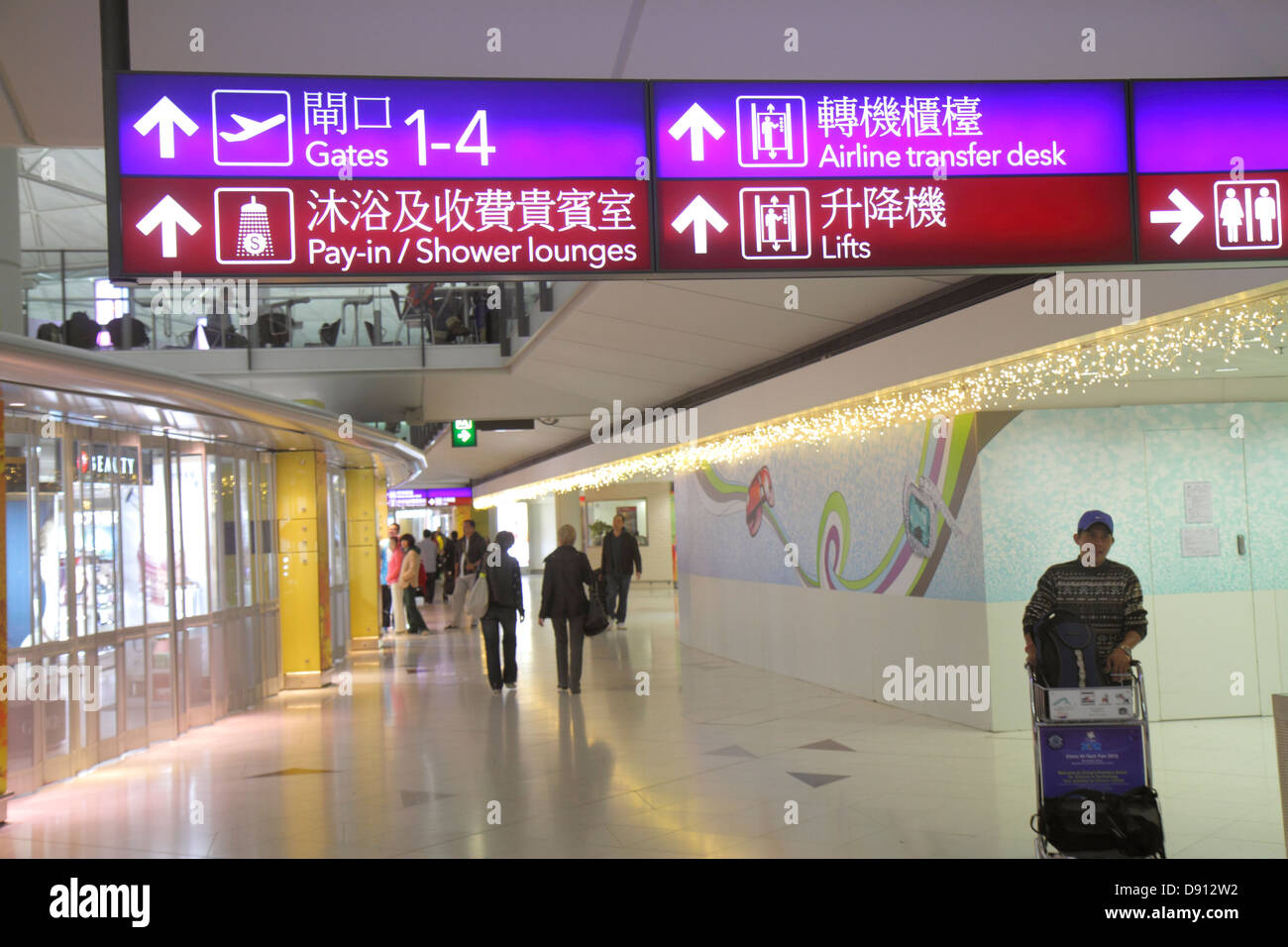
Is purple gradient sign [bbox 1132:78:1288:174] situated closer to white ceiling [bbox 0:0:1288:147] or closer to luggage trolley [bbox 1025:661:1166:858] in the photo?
white ceiling [bbox 0:0:1288:147]

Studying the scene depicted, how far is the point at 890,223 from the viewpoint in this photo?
150 inches

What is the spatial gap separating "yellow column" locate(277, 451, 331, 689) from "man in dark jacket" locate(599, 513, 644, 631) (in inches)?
240

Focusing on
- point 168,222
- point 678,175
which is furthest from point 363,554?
point 678,175

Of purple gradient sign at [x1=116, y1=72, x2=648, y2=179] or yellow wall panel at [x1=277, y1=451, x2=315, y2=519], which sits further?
yellow wall panel at [x1=277, y1=451, x2=315, y2=519]

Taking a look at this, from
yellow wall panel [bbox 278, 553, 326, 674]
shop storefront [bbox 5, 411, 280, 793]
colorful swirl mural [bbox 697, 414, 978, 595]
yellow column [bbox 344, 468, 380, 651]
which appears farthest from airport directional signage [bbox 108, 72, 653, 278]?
yellow column [bbox 344, 468, 380, 651]

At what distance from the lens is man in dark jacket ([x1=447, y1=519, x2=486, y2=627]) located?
52.8 ft

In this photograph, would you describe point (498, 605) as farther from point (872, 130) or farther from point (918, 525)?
point (872, 130)

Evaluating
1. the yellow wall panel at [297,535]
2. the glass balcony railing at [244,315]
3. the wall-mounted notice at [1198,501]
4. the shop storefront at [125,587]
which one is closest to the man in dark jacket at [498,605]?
the shop storefront at [125,587]

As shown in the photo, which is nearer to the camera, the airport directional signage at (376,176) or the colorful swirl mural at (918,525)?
the airport directional signage at (376,176)

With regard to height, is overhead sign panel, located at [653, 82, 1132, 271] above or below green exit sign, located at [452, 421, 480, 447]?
below

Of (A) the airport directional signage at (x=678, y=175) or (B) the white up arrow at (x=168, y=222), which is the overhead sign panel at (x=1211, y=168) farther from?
(B) the white up arrow at (x=168, y=222)

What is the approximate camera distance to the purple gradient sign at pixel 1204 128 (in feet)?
13.0

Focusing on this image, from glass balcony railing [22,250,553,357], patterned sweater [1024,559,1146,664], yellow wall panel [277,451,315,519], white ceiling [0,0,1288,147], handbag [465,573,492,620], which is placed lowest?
handbag [465,573,492,620]

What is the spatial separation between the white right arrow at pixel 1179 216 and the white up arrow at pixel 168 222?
10.4 ft
